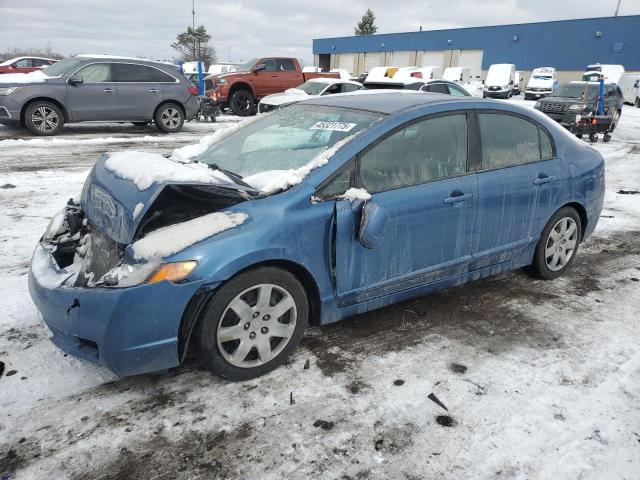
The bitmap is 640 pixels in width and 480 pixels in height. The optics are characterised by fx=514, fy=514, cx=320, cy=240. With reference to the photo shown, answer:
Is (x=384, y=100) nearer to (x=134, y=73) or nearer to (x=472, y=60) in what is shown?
(x=134, y=73)

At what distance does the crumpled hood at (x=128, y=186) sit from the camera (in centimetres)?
266

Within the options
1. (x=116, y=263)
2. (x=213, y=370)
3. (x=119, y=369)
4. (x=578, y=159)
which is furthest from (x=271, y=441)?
(x=578, y=159)

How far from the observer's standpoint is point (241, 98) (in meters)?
17.0

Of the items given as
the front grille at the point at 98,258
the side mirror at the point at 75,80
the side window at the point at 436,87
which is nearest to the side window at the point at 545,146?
the front grille at the point at 98,258

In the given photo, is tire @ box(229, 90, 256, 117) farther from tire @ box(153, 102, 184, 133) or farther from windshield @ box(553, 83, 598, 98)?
windshield @ box(553, 83, 598, 98)

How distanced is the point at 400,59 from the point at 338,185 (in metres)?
56.1

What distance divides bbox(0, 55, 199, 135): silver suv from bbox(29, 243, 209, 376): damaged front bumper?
31.7ft

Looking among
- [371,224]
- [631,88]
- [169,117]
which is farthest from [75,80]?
[631,88]

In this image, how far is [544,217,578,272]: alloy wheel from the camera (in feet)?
13.9

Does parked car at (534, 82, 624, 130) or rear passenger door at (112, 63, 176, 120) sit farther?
parked car at (534, 82, 624, 130)

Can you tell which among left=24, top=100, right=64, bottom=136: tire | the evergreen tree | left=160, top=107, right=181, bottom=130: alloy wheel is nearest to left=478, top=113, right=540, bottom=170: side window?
left=24, top=100, right=64, bottom=136: tire

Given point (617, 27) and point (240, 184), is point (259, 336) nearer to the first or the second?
point (240, 184)

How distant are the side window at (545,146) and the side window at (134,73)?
10.1 m

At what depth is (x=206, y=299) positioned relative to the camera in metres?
2.57
